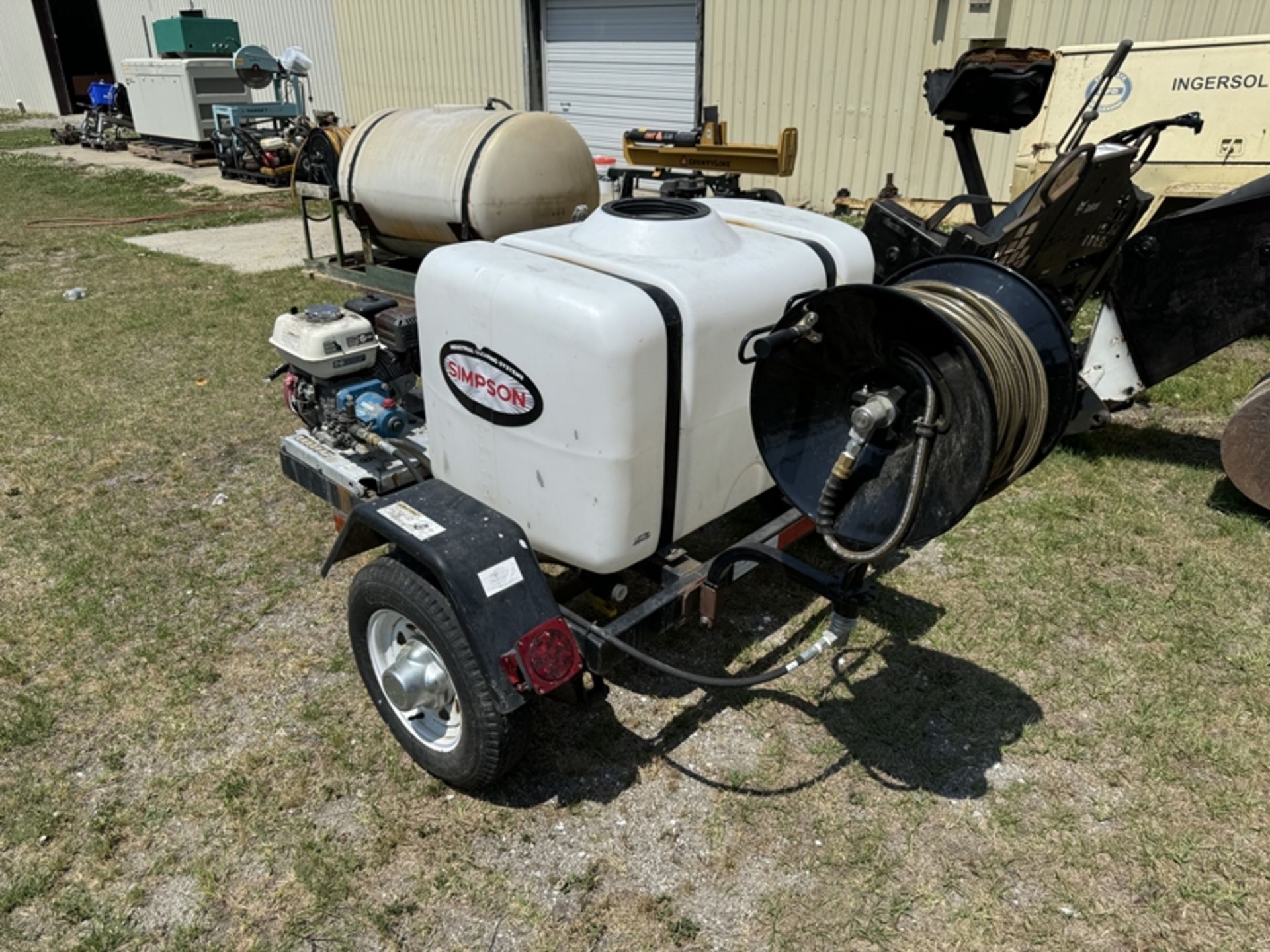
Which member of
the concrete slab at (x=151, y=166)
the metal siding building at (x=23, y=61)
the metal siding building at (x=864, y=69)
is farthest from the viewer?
the metal siding building at (x=23, y=61)

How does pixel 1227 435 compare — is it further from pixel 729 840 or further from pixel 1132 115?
pixel 1132 115

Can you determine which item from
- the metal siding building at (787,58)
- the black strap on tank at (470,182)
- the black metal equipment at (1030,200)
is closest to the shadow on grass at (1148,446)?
the black metal equipment at (1030,200)

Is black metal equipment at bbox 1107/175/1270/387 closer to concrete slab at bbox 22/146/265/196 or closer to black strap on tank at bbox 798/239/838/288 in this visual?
black strap on tank at bbox 798/239/838/288

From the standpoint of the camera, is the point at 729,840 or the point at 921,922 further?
the point at 729,840

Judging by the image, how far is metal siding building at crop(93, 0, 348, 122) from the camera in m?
18.1

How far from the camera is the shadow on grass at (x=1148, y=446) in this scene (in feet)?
16.5

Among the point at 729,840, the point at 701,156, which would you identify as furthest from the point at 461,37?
the point at 729,840

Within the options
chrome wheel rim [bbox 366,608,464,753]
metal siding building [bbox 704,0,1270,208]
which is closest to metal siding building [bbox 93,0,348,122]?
metal siding building [bbox 704,0,1270,208]

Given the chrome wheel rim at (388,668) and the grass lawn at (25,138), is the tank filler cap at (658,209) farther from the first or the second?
the grass lawn at (25,138)

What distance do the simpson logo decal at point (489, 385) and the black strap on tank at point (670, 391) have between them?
37 cm

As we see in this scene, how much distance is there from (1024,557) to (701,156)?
4.66 meters

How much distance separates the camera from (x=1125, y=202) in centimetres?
421

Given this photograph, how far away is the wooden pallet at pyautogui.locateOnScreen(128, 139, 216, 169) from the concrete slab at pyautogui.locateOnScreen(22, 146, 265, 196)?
0.09 m

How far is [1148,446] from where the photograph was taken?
17.1ft
